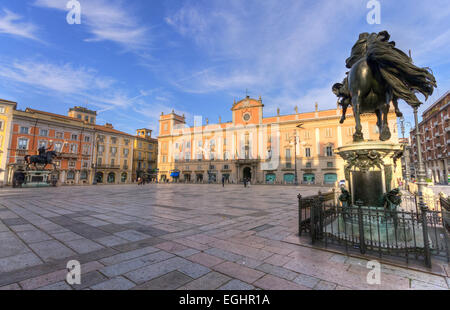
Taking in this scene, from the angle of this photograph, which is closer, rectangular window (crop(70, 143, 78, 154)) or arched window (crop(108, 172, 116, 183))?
rectangular window (crop(70, 143, 78, 154))

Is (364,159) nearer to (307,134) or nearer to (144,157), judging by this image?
(307,134)

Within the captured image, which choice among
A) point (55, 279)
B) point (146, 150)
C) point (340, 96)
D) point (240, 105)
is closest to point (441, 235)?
point (340, 96)

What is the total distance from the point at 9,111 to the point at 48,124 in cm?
529

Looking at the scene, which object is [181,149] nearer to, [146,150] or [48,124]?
[146,150]

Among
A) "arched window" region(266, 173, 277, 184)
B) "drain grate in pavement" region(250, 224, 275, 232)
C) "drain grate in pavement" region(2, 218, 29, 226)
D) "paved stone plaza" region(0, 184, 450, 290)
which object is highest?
"arched window" region(266, 173, 277, 184)

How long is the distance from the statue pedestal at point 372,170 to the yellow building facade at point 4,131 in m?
46.0

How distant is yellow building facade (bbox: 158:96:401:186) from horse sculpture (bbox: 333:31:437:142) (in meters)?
29.8

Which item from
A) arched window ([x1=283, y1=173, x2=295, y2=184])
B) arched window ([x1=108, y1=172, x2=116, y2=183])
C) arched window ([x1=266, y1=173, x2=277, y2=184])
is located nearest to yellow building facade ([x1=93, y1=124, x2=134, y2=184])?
arched window ([x1=108, y1=172, x2=116, y2=183])

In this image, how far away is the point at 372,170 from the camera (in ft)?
15.6

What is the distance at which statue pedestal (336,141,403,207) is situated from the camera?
15.3 feet

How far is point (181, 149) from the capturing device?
56.2 metres

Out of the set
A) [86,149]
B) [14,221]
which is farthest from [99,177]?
[14,221]

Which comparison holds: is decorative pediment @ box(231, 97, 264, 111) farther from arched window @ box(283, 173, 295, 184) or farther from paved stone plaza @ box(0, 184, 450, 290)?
paved stone plaza @ box(0, 184, 450, 290)

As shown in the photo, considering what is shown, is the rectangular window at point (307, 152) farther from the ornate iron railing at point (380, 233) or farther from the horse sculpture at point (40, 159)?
the horse sculpture at point (40, 159)
